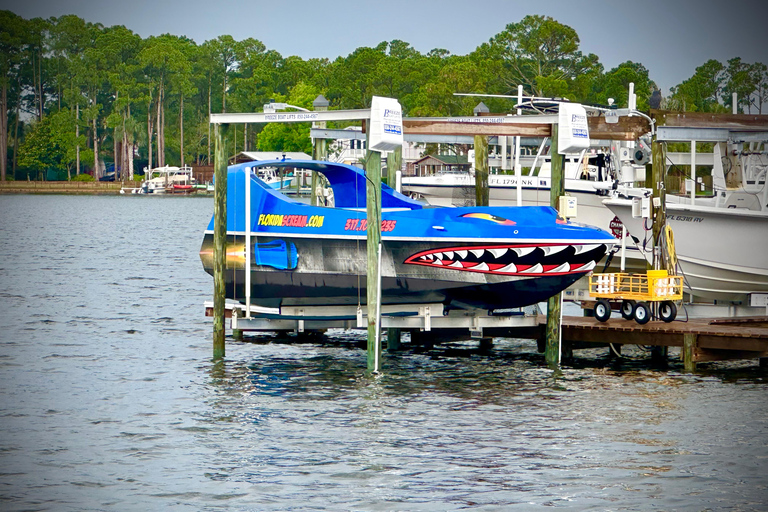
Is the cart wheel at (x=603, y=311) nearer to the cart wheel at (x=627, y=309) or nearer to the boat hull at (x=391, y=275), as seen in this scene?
the cart wheel at (x=627, y=309)

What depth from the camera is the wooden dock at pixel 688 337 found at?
1834 centimetres

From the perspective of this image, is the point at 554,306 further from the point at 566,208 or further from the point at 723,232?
the point at 723,232

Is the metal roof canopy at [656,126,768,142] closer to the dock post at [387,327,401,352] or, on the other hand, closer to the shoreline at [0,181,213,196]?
the dock post at [387,327,401,352]

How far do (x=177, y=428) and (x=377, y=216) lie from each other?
4465mm

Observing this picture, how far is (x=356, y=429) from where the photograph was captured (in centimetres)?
1570

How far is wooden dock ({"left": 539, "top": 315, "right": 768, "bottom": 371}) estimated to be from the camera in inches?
722

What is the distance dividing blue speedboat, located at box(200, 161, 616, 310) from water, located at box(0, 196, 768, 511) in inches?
53.1

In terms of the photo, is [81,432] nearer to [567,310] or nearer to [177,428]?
[177,428]

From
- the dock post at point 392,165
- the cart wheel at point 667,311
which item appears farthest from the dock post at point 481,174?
the cart wheel at point 667,311

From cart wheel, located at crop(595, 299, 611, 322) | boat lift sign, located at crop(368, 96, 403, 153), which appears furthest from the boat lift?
boat lift sign, located at crop(368, 96, 403, 153)

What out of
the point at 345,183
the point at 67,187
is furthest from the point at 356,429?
the point at 67,187

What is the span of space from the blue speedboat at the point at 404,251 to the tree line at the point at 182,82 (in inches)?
3555

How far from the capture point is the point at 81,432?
52.6 feet

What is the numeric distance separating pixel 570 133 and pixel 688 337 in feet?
12.2
